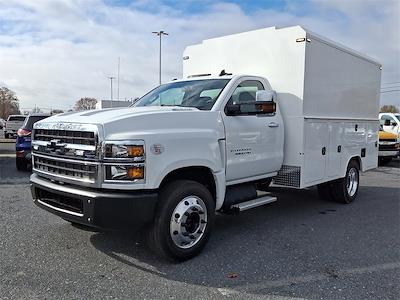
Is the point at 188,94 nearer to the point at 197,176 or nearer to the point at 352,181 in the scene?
the point at 197,176

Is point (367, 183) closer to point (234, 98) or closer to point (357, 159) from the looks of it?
point (357, 159)

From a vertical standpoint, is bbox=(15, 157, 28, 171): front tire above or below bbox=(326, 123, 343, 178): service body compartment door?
below

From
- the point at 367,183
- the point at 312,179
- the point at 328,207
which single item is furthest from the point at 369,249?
the point at 367,183

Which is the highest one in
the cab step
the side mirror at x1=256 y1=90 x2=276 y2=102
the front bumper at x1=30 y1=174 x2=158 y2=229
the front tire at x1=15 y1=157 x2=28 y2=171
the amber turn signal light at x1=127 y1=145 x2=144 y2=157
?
the side mirror at x1=256 y1=90 x2=276 y2=102

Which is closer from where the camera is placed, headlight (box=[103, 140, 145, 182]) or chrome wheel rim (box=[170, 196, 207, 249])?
headlight (box=[103, 140, 145, 182])

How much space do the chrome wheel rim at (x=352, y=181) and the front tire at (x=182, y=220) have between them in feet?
13.8

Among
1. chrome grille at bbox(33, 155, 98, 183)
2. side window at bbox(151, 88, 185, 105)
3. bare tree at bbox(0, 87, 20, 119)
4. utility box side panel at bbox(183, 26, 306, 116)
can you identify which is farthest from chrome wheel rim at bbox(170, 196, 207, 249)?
bare tree at bbox(0, 87, 20, 119)

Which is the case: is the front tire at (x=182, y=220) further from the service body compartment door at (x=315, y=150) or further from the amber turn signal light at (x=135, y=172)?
the service body compartment door at (x=315, y=150)

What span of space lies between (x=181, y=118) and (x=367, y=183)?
25.8 ft

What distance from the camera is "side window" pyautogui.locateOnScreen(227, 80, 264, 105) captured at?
17.1 feet

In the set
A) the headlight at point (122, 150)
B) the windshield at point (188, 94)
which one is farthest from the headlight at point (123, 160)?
the windshield at point (188, 94)

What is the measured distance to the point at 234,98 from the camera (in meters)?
5.19

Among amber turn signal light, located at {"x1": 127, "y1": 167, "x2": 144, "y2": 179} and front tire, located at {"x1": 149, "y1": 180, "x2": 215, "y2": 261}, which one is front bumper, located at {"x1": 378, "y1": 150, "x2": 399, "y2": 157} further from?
amber turn signal light, located at {"x1": 127, "y1": 167, "x2": 144, "y2": 179}

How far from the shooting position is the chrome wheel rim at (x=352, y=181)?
779 centimetres
